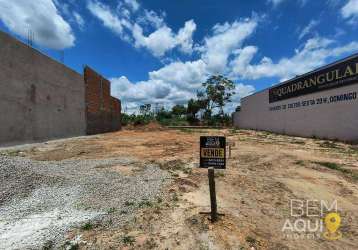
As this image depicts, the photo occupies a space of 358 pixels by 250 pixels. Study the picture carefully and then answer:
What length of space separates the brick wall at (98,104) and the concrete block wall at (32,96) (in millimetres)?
3063

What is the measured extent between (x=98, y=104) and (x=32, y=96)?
11.2m

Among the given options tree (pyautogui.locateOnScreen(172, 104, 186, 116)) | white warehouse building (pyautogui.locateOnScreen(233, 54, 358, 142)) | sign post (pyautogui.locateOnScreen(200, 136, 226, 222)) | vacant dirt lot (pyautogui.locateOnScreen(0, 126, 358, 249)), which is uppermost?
tree (pyautogui.locateOnScreen(172, 104, 186, 116))

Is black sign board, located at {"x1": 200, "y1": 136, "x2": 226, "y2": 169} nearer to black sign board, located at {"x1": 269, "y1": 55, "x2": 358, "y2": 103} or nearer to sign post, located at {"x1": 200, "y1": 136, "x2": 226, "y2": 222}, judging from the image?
sign post, located at {"x1": 200, "y1": 136, "x2": 226, "y2": 222}

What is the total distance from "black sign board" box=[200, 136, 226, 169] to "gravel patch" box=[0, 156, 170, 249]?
169 cm

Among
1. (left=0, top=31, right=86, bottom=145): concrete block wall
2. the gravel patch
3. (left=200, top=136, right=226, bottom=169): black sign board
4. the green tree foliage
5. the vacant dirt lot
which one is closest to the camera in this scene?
the vacant dirt lot

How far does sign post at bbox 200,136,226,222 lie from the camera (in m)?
3.73

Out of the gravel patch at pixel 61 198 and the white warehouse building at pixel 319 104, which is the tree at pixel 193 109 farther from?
the gravel patch at pixel 61 198

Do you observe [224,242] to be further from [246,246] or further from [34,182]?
[34,182]

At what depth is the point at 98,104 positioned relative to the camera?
23906mm

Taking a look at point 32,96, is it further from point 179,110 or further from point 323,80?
point 179,110

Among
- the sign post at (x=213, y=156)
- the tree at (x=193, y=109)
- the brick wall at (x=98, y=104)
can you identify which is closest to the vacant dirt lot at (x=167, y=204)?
the sign post at (x=213, y=156)

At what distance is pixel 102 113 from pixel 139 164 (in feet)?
61.8

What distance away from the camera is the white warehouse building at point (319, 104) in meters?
14.4

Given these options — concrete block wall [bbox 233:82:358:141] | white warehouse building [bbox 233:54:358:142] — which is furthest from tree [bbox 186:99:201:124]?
white warehouse building [bbox 233:54:358:142]
